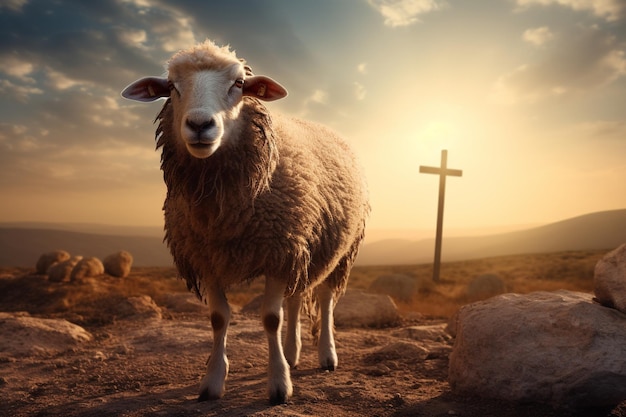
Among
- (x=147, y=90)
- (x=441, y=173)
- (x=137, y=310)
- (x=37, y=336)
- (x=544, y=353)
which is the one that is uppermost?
(x=441, y=173)

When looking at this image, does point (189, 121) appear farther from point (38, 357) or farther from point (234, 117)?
point (38, 357)

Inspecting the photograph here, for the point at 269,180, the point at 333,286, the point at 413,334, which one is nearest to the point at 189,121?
the point at 269,180

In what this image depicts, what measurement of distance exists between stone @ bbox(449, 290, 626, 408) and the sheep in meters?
1.60

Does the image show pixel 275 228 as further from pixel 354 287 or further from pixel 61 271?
pixel 61 271

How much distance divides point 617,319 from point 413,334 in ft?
11.9

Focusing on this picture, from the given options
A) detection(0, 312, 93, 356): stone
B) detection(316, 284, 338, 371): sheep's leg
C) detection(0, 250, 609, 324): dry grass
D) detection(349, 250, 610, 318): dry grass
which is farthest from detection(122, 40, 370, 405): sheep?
detection(349, 250, 610, 318): dry grass

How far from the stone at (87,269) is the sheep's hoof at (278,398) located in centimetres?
1207

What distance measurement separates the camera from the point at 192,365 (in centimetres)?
625

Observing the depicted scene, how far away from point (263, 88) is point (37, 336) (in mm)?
5038

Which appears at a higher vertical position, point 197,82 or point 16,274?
point 197,82

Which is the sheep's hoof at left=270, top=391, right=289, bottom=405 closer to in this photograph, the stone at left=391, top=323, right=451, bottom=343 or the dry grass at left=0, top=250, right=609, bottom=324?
the stone at left=391, top=323, right=451, bottom=343

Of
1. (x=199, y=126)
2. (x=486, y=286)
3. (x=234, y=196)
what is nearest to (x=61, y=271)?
(x=486, y=286)

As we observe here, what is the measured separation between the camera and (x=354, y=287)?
1331 cm

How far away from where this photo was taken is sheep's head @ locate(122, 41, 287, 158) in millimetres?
3779
